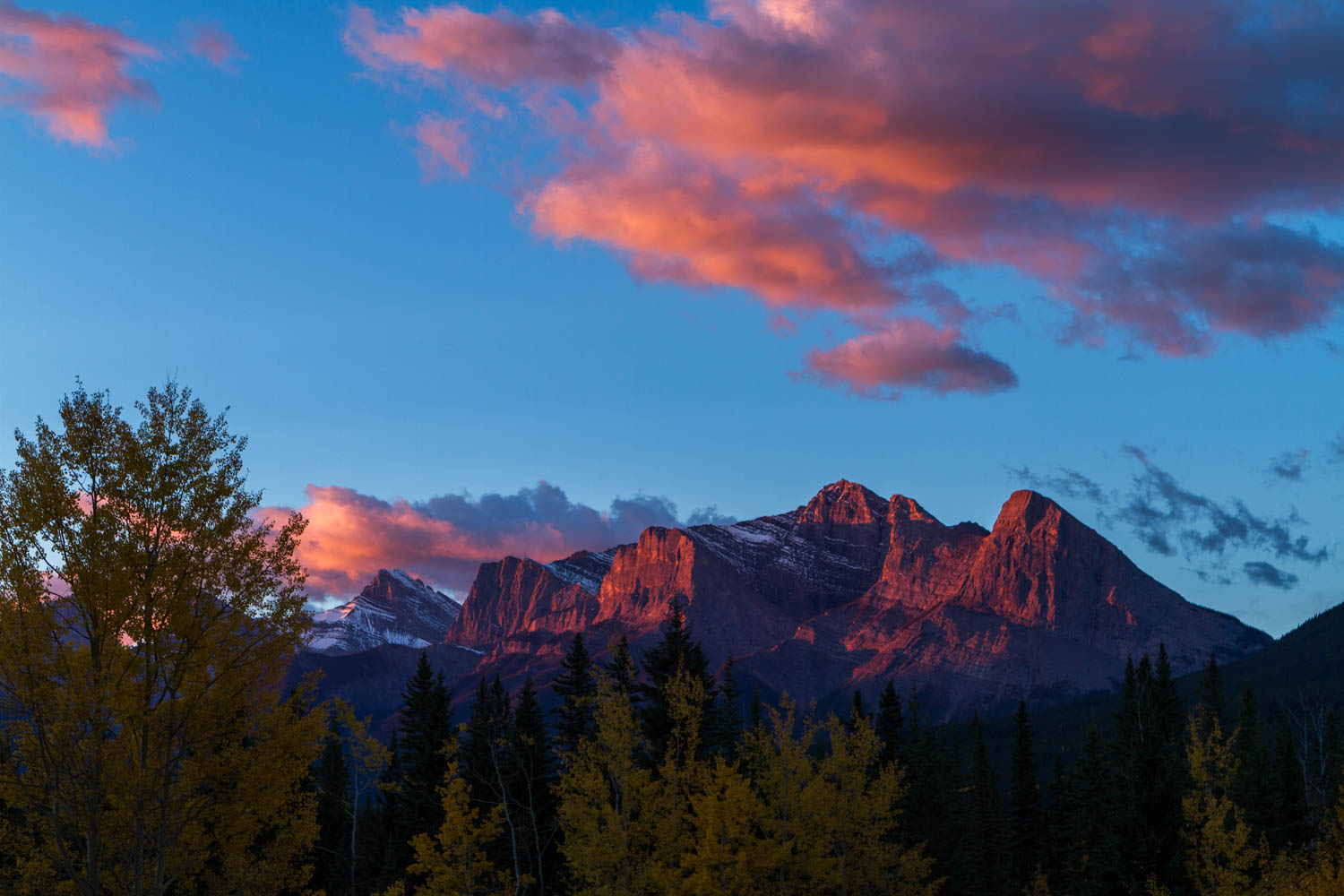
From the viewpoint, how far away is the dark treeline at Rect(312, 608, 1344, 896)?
49812mm

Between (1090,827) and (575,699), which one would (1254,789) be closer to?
(1090,827)

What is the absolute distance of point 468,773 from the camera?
65562mm

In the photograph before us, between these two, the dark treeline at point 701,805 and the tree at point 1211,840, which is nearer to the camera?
the dark treeline at point 701,805

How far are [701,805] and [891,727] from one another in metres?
39.9

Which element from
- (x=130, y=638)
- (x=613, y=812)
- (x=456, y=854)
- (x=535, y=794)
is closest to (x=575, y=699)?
(x=535, y=794)

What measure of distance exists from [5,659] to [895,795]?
2048 inches

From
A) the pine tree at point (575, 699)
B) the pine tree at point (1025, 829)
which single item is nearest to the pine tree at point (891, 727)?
the pine tree at point (1025, 829)

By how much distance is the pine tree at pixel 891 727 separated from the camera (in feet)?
274

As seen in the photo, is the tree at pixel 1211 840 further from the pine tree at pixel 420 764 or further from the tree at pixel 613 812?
the pine tree at pixel 420 764

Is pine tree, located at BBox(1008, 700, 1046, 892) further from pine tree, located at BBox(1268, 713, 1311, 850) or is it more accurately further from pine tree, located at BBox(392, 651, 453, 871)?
pine tree, located at BBox(392, 651, 453, 871)

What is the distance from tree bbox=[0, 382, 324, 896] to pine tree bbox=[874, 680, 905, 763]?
64.8 metres

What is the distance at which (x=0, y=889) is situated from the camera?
2369 centimetres

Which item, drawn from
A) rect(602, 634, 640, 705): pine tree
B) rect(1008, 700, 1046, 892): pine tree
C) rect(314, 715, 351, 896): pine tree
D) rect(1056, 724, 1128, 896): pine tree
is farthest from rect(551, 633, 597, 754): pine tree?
rect(1008, 700, 1046, 892): pine tree

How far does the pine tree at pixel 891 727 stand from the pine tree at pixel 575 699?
27934 mm
